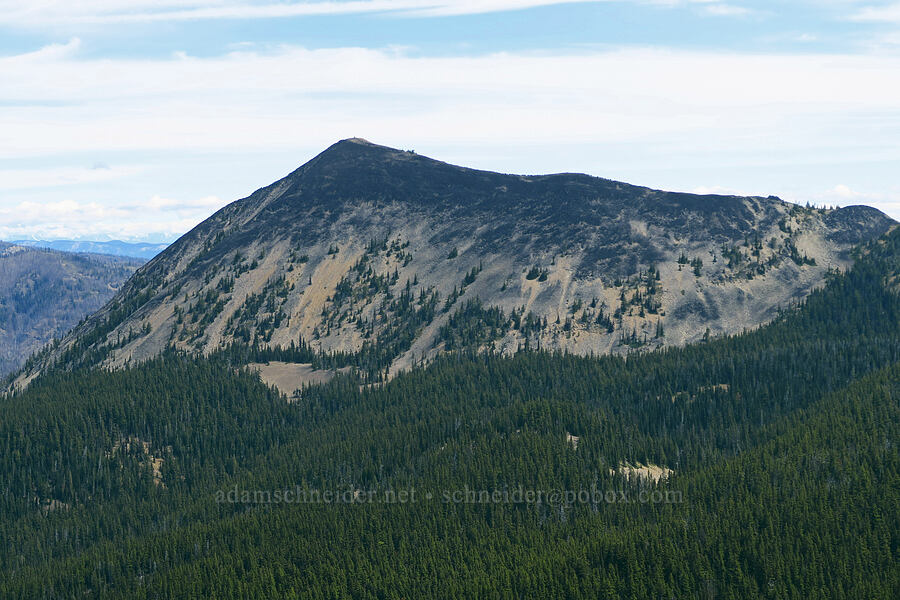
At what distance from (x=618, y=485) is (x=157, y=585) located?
92091mm

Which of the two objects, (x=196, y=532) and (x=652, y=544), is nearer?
(x=652, y=544)

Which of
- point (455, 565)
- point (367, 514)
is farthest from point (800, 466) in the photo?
point (367, 514)

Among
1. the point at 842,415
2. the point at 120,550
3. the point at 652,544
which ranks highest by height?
the point at 842,415

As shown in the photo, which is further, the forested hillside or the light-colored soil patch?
the light-colored soil patch

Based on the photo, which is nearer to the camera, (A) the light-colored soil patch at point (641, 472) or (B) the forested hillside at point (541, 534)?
(B) the forested hillside at point (541, 534)

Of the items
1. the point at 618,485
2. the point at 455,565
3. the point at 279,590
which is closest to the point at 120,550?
the point at 279,590

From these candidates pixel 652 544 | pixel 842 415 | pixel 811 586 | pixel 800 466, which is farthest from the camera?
pixel 842 415

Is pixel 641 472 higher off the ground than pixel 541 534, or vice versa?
pixel 641 472

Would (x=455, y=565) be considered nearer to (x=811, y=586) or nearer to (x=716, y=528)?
(x=716, y=528)

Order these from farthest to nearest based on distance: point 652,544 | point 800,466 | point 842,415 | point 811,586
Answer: point 842,415
point 800,466
point 652,544
point 811,586

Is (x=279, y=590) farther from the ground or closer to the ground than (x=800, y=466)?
closer to the ground

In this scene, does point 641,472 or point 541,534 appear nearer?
point 541,534

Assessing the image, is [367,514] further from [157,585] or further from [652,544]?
[652,544]

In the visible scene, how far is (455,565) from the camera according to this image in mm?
156750
